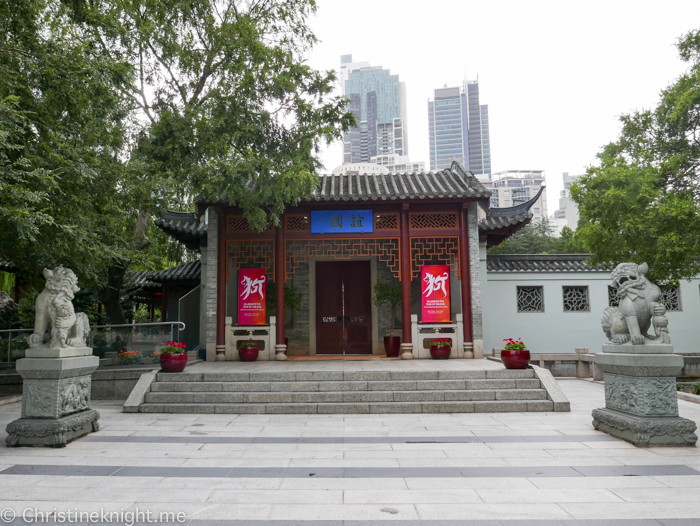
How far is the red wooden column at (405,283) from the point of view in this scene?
33.6ft

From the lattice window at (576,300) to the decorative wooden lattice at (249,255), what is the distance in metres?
7.16

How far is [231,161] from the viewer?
8.20 m

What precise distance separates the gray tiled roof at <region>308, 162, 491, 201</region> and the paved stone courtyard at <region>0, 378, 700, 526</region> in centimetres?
518

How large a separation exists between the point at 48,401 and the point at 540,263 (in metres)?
10.6

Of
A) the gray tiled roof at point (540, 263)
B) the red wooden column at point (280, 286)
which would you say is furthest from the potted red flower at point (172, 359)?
the gray tiled roof at point (540, 263)

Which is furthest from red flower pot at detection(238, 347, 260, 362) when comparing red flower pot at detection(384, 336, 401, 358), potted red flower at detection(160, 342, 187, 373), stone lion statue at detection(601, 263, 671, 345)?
stone lion statue at detection(601, 263, 671, 345)

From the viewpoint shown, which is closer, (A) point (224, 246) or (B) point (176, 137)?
(B) point (176, 137)

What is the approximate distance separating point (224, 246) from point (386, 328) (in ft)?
14.2

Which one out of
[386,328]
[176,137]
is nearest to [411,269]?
[386,328]

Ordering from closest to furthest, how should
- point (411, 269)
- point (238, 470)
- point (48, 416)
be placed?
point (238, 470)
point (48, 416)
point (411, 269)

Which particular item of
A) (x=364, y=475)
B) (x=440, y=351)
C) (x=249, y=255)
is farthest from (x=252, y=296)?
(x=364, y=475)

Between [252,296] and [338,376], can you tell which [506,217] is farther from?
[252,296]

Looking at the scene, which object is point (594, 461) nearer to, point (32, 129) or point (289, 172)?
point (289, 172)

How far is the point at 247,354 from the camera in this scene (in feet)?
31.8
